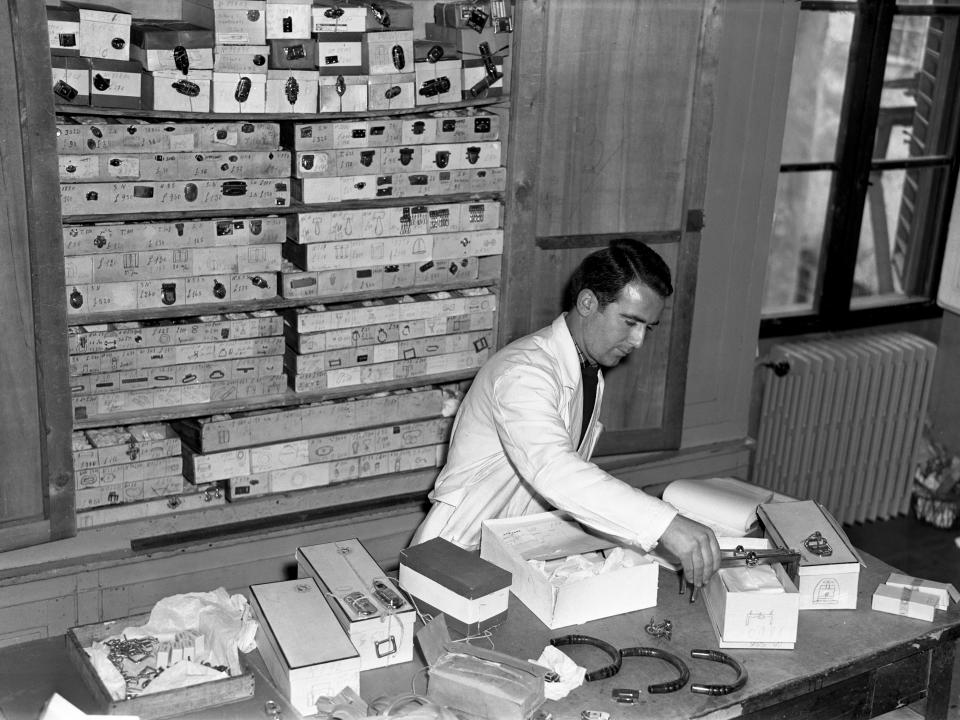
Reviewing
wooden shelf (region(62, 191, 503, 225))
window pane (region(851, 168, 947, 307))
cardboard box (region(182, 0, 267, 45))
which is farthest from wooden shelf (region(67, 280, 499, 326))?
window pane (region(851, 168, 947, 307))

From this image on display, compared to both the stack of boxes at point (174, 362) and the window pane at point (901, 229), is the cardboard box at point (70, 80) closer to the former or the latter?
the stack of boxes at point (174, 362)

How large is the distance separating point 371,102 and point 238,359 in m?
0.88

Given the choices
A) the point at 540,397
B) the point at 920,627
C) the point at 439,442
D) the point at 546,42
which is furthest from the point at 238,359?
the point at 920,627

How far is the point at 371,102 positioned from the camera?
342 centimetres

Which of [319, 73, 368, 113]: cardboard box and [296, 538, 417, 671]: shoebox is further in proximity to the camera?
[319, 73, 368, 113]: cardboard box

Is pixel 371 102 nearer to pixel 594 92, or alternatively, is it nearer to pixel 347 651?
pixel 594 92

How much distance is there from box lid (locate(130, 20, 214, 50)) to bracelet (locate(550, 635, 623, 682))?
1.90 metres

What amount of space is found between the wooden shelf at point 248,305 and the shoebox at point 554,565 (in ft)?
3.83

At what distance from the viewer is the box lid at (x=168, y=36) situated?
3.09 meters

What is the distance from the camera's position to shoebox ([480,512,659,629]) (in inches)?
95.3

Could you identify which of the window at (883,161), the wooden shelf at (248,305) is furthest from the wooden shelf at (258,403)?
the window at (883,161)

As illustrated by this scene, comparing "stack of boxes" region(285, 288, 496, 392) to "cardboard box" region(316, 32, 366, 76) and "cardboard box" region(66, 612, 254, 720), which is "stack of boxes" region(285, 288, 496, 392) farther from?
"cardboard box" region(66, 612, 254, 720)

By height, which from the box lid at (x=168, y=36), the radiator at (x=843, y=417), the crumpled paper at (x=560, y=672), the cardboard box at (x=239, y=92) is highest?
the box lid at (x=168, y=36)

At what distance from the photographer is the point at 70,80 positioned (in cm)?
301
